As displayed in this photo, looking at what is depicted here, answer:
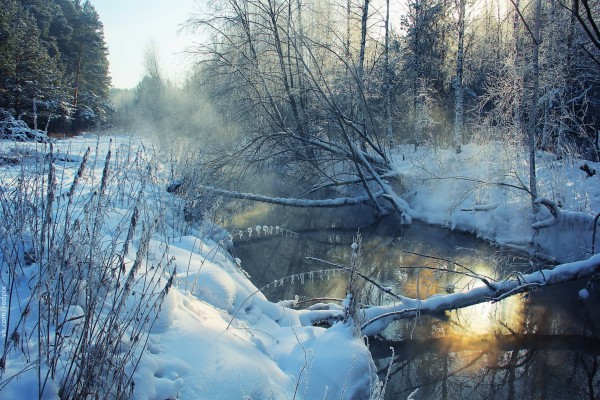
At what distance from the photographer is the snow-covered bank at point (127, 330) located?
5.75ft

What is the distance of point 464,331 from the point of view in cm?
491

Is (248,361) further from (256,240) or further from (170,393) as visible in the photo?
(256,240)

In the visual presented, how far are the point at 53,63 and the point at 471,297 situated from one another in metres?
25.7

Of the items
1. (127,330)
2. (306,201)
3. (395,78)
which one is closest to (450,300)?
(127,330)

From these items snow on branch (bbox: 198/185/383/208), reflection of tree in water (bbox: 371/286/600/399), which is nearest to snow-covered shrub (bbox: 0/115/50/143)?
reflection of tree in water (bbox: 371/286/600/399)

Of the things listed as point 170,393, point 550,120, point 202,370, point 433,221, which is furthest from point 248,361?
point 550,120

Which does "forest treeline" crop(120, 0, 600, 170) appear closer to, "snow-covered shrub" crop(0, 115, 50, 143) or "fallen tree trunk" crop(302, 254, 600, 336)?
"fallen tree trunk" crop(302, 254, 600, 336)

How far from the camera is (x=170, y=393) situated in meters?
2.02

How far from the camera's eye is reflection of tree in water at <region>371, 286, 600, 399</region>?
12.7ft

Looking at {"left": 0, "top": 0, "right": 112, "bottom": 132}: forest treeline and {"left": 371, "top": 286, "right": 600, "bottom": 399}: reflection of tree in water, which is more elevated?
{"left": 0, "top": 0, "right": 112, "bottom": 132}: forest treeline

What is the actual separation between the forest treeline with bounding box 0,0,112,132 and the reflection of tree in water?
32.6ft

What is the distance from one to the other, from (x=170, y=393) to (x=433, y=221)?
8993 millimetres

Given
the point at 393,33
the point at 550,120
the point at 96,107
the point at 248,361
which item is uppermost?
the point at 393,33

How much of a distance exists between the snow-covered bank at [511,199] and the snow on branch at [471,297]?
675mm
